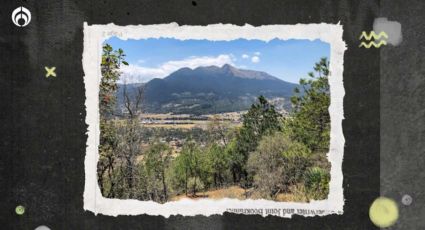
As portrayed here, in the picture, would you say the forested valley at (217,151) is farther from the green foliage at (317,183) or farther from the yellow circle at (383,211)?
the yellow circle at (383,211)

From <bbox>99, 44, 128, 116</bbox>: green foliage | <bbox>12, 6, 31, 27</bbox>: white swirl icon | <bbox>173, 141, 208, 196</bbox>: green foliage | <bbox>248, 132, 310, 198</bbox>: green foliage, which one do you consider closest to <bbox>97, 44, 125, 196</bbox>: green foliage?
<bbox>99, 44, 128, 116</bbox>: green foliage

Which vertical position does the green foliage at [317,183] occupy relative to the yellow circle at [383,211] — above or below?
above

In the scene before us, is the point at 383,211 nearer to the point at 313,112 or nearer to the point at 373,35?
the point at 313,112

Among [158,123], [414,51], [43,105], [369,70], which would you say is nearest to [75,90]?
[43,105]

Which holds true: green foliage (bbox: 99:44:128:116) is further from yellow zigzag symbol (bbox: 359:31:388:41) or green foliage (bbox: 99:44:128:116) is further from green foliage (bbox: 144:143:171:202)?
yellow zigzag symbol (bbox: 359:31:388:41)

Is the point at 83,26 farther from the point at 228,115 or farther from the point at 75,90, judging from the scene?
the point at 228,115

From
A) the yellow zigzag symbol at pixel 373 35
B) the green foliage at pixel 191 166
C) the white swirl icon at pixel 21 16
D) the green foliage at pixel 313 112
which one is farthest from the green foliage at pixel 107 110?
the yellow zigzag symbol at pixel 373 35
